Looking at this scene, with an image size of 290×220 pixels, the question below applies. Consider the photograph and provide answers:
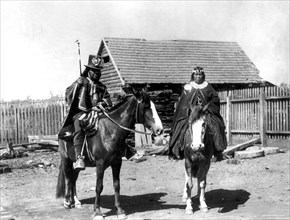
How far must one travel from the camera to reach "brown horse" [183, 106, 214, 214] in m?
7.57

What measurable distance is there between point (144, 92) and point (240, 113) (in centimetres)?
994

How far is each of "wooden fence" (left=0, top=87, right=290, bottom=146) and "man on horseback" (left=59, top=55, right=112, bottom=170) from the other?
864 cm

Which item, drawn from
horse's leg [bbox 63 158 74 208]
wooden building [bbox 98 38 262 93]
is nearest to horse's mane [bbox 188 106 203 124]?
horse's leg [bbox 63 158 74 208]

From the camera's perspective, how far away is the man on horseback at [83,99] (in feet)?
26.6

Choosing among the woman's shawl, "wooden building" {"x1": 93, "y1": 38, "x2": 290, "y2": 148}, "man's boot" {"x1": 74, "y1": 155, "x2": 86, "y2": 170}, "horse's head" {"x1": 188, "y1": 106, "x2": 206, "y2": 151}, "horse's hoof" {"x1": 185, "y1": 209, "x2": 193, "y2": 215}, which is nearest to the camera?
"horse's head" {"x1": 188, "y1": 106, "x2": 206, "y2": 151}

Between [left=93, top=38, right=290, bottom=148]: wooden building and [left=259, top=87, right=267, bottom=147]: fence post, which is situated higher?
[left=93, top=38, right=290, bottom=148]: wooden building

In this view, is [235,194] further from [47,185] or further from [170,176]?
[47,185]

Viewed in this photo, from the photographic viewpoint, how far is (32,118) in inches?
856

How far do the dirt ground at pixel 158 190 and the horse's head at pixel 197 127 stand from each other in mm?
1353

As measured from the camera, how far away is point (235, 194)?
9695 mm

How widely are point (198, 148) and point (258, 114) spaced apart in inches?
359

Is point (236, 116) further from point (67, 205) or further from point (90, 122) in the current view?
point (90, 122)

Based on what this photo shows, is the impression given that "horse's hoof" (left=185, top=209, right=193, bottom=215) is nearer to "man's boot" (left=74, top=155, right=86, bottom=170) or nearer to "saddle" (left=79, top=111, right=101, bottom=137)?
"man's boot" (left=74, top=155, right=86, bottom=170)

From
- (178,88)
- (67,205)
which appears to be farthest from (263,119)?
(67,205)
